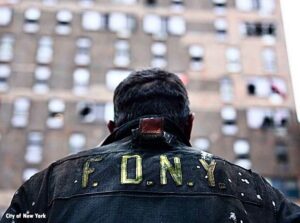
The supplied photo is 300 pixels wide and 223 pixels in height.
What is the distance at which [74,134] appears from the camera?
22.1m

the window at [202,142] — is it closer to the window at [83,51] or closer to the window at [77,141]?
the window at [77,141]

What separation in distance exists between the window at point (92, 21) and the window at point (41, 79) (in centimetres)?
303

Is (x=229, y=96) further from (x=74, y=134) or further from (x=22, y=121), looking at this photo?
(x=22, y=121)

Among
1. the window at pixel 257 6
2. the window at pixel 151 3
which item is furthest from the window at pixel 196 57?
the window at pixel 257 6

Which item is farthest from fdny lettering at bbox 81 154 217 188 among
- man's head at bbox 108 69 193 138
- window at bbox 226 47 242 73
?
window at bbox 226 47 242 73

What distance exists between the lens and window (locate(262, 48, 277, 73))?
24750mm

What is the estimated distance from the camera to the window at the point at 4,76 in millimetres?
22766

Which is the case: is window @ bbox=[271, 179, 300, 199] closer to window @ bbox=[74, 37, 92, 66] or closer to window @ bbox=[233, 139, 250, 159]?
window @ bbox=[233, 139, 250, 159]

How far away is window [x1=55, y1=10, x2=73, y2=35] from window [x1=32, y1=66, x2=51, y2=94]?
2166 mm

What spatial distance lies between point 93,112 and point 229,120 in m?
6.36

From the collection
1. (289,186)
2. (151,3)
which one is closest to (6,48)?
(151,3)

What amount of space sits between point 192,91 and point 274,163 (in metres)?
5.07

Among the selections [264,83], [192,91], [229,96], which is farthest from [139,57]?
[264,83]

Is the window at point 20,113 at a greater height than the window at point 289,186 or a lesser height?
greater
